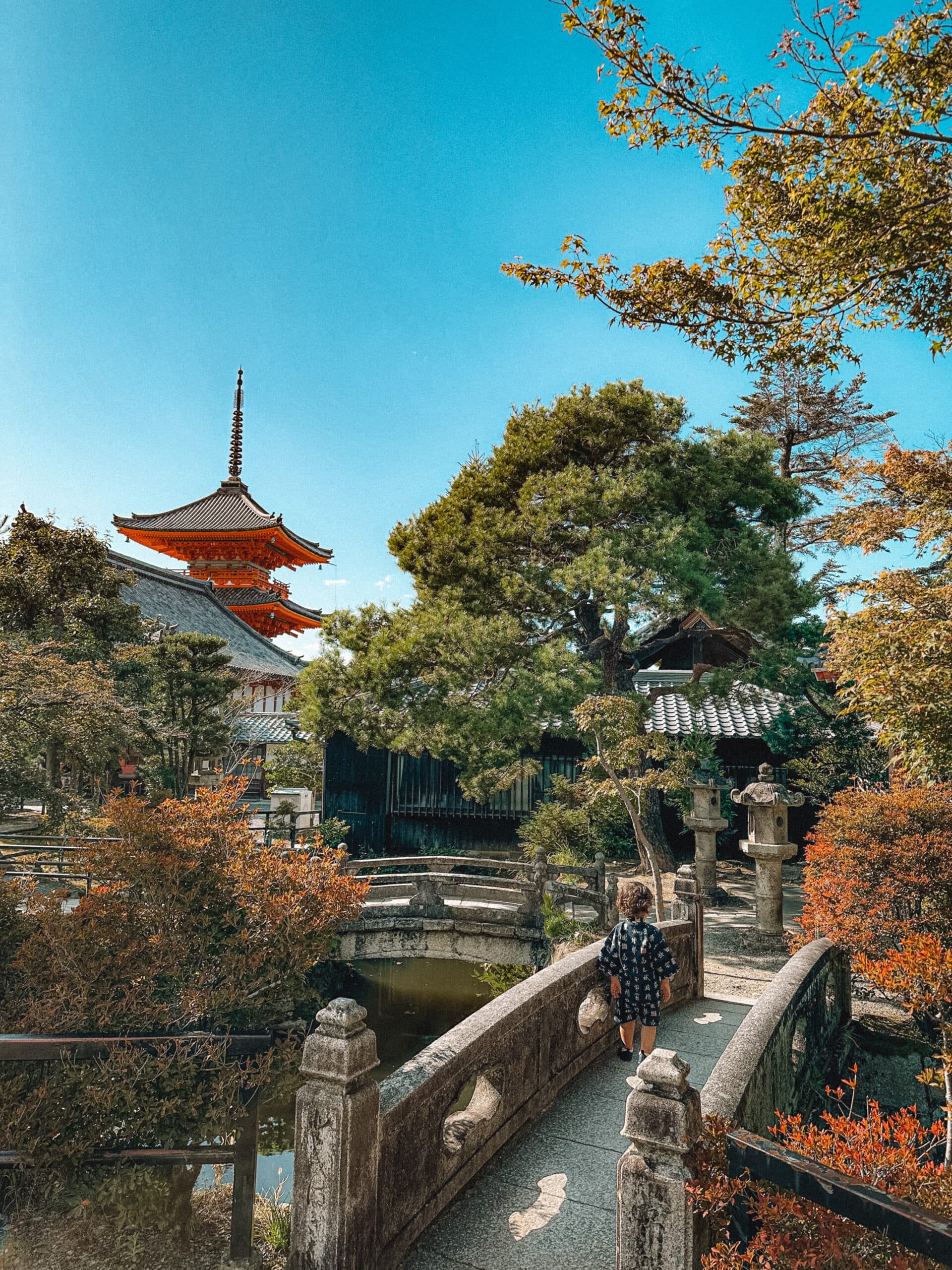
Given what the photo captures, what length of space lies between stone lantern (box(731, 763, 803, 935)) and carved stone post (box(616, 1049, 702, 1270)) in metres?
6.76

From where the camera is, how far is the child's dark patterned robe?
505cm

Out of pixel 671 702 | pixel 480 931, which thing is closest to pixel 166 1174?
pixel 480 931

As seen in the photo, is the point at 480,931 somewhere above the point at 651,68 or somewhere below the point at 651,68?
below

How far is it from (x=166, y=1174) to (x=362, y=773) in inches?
405

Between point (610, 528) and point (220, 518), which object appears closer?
point (610, 528)

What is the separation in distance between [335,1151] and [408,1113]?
21.2 inches

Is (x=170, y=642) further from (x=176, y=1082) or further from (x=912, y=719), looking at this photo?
(x=912, y=719)

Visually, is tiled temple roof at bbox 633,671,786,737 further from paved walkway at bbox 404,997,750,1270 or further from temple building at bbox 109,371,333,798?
temple building at bbox 109,371,333,798

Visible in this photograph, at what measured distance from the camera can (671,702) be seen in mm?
17000

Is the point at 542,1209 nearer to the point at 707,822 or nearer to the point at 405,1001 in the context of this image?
the point at 405,1001

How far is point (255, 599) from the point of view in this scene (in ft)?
119

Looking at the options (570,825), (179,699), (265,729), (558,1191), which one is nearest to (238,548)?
(265,729)

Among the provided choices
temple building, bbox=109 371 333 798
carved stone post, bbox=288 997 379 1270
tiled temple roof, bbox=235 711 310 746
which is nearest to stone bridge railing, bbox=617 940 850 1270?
carved stone post, bbox=288 997 379 1270

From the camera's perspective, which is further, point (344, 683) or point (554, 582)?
point (344, 683)
